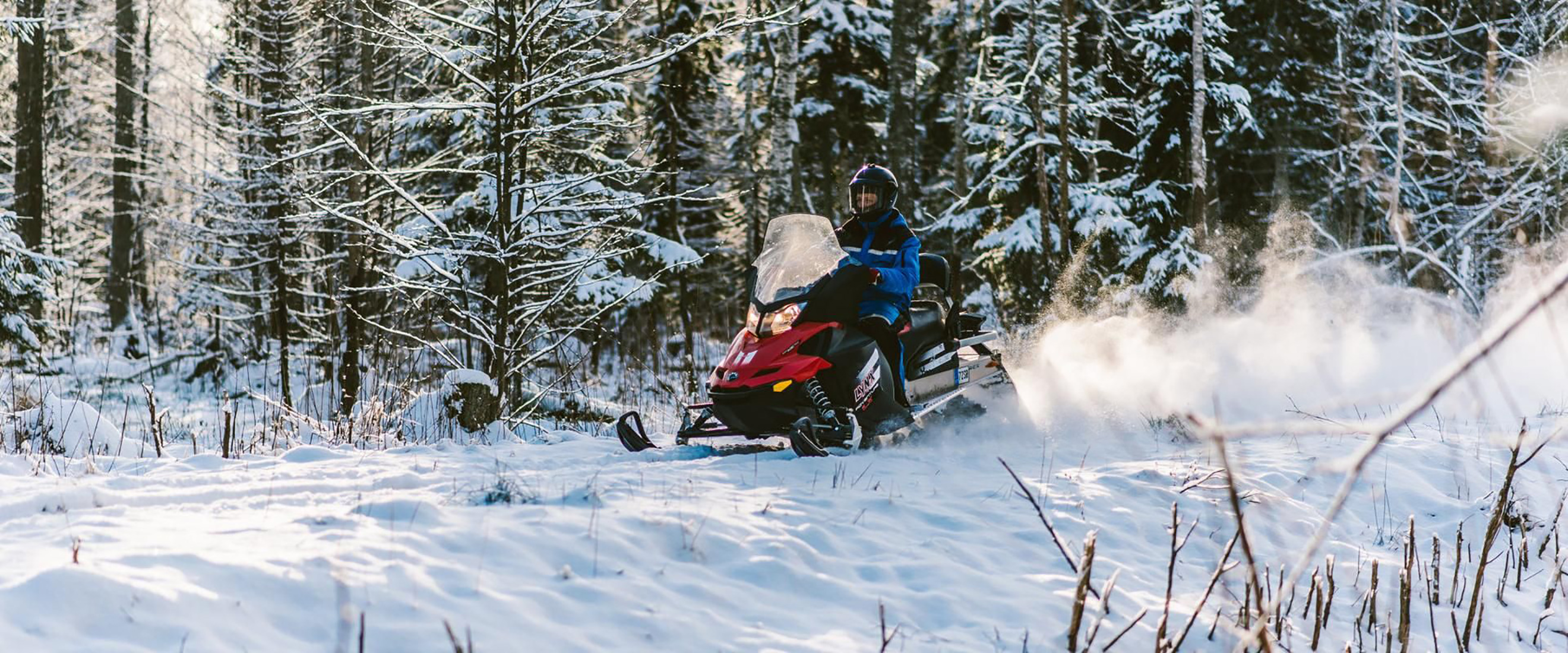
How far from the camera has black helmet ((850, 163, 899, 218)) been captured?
751 cm

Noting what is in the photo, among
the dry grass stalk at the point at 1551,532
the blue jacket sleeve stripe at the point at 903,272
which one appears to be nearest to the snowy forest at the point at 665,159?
the blue jacket sleeve stripe at the point at 903,272

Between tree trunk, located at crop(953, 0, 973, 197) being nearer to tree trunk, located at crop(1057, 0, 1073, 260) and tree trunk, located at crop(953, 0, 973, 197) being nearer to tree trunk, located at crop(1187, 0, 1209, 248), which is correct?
tree trunk, located at crop(1057, 0, 1073, 260)

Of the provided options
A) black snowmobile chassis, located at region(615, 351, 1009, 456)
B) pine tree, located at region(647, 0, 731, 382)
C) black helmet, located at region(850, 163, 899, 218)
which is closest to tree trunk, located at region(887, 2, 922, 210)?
pine tree, located at region(647, 0, 731, 382)

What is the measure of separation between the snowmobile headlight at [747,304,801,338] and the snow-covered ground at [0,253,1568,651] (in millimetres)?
847

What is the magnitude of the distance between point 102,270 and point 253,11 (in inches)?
640

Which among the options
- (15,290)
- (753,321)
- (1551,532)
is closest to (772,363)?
(753,321)

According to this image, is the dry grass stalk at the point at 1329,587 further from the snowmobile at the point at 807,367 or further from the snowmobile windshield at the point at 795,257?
the snowmobile windshield at the point at 795,257

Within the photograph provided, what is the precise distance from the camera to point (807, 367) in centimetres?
662

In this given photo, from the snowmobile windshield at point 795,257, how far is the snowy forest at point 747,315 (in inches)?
44.6

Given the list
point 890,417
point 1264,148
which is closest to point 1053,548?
point 890,417

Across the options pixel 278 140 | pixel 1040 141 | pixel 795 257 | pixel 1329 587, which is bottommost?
pixel 1329 587

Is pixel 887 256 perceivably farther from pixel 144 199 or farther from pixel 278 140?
pixel 144 199

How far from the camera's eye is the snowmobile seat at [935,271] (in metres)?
7.79

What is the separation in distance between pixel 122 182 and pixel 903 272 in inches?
799
